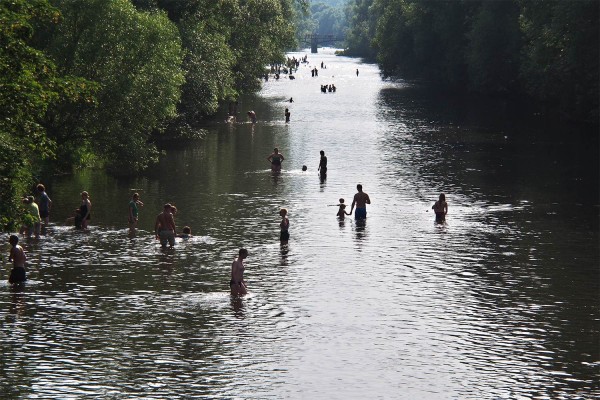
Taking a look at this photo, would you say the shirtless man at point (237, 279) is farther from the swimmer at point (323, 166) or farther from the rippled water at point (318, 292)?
the swimmer at point (323, 166)

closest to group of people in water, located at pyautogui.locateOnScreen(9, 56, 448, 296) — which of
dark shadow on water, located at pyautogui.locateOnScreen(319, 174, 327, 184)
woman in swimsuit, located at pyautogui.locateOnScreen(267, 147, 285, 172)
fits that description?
dark shadow on water, located at pyautogui.locateOnScreen(319, 174, 327, 184)

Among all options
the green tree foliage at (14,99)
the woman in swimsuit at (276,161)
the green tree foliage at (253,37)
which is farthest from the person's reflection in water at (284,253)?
the green tree foliage at (253,37)

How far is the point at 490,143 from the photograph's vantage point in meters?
78.1

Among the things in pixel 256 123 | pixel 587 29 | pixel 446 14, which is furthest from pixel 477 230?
pixel 446 14

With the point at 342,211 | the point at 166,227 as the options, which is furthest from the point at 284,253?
the point at 342,211

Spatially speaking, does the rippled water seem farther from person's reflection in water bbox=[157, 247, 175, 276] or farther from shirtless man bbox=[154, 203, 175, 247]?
shirtless man bbox=[154, 203, 175, 247]

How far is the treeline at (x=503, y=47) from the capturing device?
263 ft

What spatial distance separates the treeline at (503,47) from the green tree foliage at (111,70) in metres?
36.0

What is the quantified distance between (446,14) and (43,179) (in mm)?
84424

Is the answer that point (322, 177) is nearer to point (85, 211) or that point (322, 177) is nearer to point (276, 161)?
point (276, 161)

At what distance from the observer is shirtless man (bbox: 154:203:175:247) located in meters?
37.9

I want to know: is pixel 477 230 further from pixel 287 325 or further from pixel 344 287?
pixel 287 325

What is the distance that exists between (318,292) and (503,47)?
279 feet

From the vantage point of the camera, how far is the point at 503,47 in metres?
112
